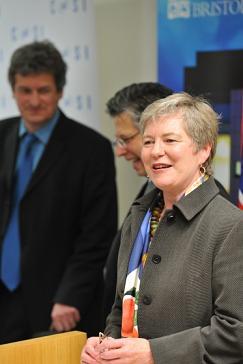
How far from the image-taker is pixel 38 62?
3.30 m

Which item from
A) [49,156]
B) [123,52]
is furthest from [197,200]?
[123,52]

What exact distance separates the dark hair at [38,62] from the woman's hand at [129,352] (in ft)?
5.73

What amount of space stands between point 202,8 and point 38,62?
87 cm

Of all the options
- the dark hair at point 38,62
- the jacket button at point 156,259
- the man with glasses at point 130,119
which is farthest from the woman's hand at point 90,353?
the dark hair at point 38,62

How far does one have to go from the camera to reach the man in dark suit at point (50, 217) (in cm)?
326

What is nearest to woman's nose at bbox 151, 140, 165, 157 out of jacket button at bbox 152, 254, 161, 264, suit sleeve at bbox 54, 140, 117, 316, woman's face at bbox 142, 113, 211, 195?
woman's face at bbox 142, 113, 211, 195

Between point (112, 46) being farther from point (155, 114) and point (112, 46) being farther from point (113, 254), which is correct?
point (155, 114)

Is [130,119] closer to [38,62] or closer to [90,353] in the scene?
[38,62]

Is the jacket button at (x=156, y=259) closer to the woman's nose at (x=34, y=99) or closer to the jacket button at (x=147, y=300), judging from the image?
the jacket button at (x=147, y=300)

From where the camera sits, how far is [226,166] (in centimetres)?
279

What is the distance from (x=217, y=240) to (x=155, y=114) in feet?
1.35

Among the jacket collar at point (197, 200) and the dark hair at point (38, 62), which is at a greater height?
the dark hair at point (38, 62)

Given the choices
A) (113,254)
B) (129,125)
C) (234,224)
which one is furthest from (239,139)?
(234,224)

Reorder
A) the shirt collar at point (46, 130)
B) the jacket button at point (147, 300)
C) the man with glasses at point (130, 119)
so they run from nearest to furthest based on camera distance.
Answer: the jacket button at point (147, 300)
the man with glasses at point (130, 119)
the shirt collar at point (46, 130)
